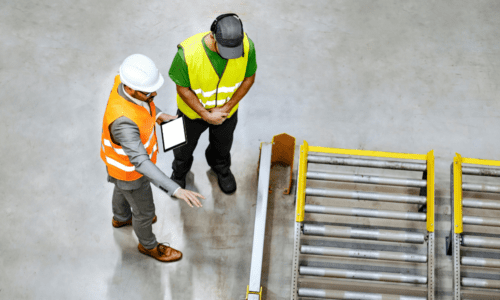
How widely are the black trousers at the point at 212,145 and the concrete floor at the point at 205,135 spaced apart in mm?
301

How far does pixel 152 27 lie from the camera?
5426 millimetres

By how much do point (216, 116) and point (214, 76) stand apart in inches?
15.3

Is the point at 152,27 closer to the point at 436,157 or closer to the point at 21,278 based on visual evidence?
the point at 21,278

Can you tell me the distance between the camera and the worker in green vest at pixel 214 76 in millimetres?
2982

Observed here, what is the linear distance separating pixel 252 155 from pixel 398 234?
1.75 m

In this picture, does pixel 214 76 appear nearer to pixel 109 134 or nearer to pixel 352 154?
pixel 109 134

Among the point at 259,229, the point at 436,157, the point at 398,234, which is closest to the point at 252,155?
the point at 259,229

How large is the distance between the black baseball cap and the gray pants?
48.0 inches

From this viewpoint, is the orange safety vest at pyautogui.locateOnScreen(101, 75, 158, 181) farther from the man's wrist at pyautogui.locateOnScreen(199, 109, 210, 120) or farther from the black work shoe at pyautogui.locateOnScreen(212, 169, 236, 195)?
the black work shoe at pyautogui.locateOnScreen(212, 169, 236, 195)

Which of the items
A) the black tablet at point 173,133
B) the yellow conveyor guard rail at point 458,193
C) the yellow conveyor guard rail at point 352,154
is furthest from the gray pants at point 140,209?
the yellow conveyor guard rail at point 458,193

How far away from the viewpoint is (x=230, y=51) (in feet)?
9.84

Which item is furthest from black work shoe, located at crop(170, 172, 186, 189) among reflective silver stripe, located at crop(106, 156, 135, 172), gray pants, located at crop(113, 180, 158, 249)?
reflective silver stripe, located at crop(106, 156, 135, 172)

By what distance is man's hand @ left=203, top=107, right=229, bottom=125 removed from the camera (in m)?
3.43

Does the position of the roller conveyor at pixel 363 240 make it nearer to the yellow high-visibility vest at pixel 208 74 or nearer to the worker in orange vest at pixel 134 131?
the yellow high-visibility vest at pixel 208 74
